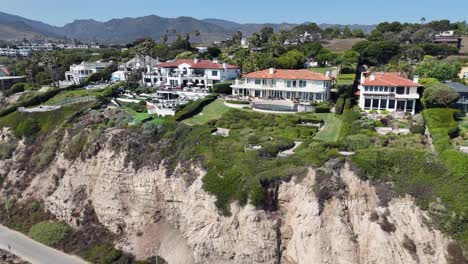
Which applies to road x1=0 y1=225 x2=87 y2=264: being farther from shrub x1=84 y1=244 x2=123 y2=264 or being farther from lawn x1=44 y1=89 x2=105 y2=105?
lawn x1=44 y1=89 x2=105 y2=105

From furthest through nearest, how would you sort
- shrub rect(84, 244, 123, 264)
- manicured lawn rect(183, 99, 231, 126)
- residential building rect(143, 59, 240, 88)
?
residential building rect(143, 59, 240, 88)
manicured lawn rect(183, 99, 231, 126)
shrub rect(84, 244, 123, 264)

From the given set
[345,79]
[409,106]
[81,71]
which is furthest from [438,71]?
[81,71]

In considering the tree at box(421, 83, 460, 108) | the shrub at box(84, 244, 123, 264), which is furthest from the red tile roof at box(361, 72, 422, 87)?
the shrub at box(84, 244, 123, 264)

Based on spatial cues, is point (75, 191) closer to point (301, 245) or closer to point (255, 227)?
point (255, 227)

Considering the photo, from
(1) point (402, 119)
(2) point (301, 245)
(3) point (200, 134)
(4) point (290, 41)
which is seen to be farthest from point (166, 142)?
(4) point (290, 41)

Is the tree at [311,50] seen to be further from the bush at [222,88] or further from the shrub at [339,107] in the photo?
the shrub at [339,107]

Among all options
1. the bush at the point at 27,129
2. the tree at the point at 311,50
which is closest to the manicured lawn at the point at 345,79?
the tree at the point at 311,50
